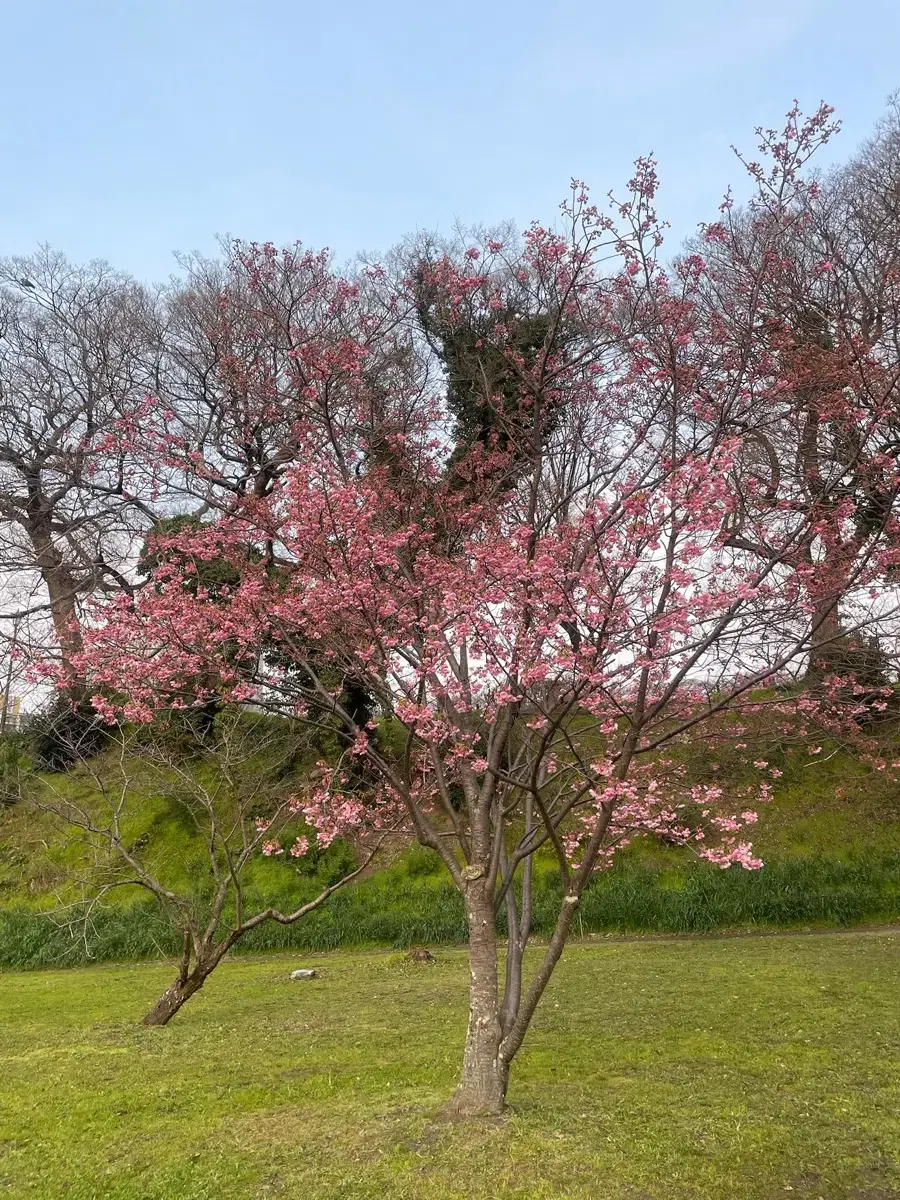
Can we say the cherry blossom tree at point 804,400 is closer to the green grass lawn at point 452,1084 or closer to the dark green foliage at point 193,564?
the green grass lawn at point 452,1084

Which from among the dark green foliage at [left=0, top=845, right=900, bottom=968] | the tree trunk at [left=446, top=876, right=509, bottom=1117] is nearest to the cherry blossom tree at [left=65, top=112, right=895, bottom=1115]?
the tree trunk at [left=446, top=876, right=509, bottom=1117]

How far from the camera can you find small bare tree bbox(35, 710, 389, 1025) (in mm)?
8414

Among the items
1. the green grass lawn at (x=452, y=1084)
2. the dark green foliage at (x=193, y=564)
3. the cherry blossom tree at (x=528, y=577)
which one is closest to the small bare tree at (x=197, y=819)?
the green grass lawn at (x=452, y=1084)

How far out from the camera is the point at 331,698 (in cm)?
572

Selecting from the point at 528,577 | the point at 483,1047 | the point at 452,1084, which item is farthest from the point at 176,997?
the point at 528,577

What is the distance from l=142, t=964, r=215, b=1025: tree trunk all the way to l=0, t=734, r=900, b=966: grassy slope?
4.63m

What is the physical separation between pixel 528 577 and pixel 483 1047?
8.65 feet

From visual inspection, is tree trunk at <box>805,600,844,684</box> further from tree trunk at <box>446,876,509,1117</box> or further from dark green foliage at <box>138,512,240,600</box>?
dark green foliage at <box>138,512,240,600</box>

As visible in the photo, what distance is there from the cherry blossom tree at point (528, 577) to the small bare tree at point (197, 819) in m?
2.42

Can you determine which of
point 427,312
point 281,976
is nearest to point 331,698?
point 427,312

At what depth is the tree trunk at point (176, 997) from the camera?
305 inches

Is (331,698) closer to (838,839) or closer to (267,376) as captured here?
(267,376)

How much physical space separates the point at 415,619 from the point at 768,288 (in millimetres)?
4625

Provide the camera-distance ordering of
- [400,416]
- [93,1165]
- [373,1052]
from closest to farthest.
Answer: [93,1165] < [373,1052] < [400,416]
